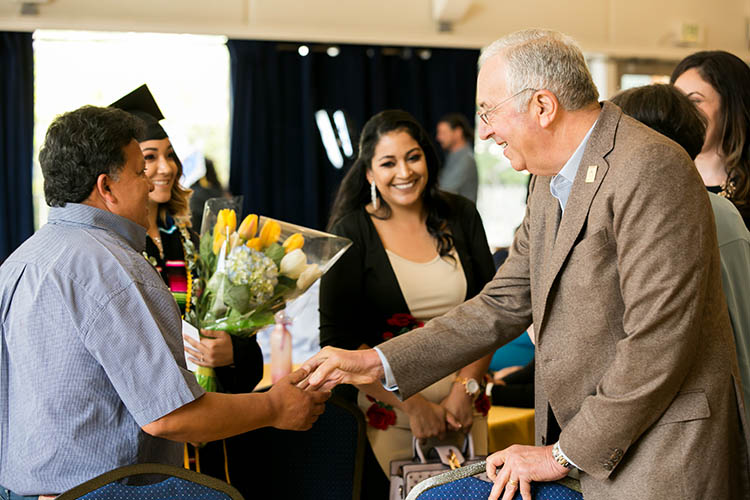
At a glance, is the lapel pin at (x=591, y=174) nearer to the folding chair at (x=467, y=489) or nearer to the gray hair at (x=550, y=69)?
the gray hair at (x=550, y=69)

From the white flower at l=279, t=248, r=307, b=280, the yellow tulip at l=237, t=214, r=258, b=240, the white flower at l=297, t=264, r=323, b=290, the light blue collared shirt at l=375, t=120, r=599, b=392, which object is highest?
the light blue collared shirt at l=375, t=120, r=599, b=392

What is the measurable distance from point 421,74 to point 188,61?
2091mm

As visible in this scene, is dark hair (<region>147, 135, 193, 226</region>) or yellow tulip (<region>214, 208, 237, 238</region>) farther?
dark hair (<region>147, 135, 193, 226</region>)

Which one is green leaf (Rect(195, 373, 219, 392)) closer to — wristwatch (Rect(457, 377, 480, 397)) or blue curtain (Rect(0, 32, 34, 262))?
wristwatch (Rect(457, 377, 480, 397))

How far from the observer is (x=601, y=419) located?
138 centimetres

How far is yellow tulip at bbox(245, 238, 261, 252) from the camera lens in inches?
77.1

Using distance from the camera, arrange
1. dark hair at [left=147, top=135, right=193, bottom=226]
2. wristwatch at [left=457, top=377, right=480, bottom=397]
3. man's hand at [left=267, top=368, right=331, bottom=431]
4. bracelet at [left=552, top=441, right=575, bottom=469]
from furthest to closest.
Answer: dark hair at [left=147, top=135, right=193, bottom=226] → wristwatch at [left=457, top=377, right=480, bottom=397] → man's hand at [left=267, top=368, right=331, bottom=431] → bracelet at [left=552, top=441, right=575, bottom=469]

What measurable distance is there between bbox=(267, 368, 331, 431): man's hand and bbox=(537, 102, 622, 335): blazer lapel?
2.20 ft

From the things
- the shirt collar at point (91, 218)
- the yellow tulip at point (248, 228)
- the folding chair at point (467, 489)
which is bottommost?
the folding chair at point (467, 489)

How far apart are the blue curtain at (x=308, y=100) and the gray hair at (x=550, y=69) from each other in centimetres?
503

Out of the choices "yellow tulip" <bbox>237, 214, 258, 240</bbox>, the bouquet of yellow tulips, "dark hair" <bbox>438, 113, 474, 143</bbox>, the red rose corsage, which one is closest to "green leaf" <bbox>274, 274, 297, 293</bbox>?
the bouquet of yellow tulips

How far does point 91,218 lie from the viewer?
160cm

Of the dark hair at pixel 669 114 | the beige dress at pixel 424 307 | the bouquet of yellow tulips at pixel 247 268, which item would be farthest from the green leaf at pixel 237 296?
the dark hair at pixel 669 114

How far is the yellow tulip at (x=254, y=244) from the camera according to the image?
6.42ft
